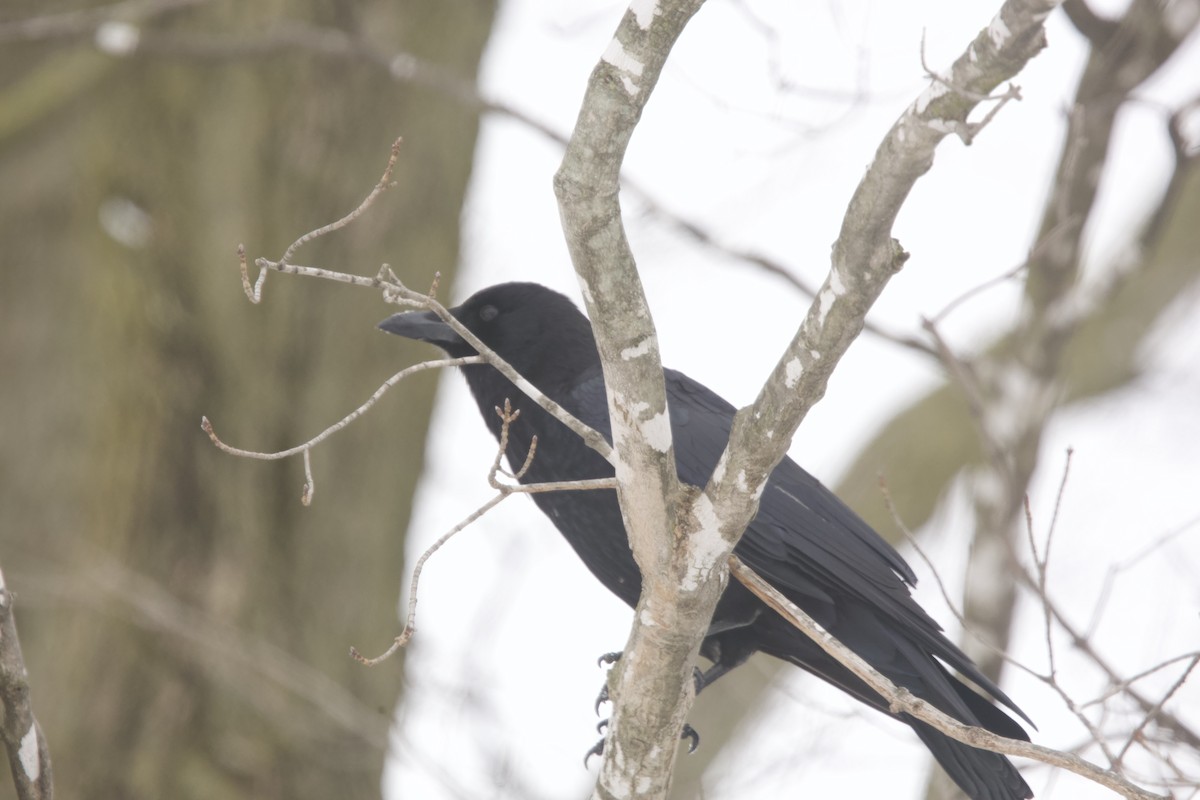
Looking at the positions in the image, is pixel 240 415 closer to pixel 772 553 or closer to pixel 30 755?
pixel 772 553

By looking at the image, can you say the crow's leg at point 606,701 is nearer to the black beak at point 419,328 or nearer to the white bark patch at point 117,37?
the black beak at point 419,328

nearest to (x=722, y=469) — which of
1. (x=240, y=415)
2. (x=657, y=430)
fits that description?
(x=657, y=430)

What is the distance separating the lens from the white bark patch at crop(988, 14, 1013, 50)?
196 centimetres

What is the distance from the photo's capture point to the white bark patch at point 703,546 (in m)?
2.48

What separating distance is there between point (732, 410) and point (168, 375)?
219 cm

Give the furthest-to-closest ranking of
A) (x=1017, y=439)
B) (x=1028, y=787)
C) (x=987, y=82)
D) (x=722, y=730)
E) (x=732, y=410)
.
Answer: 1. (x=722, y=730)
2. (x=1017, y=439)
3. (x=732, y=410)
4. (x=1028, y=787)
5. (x=987, y=82)

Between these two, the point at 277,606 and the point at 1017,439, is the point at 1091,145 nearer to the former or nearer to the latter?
the point at 1017,439

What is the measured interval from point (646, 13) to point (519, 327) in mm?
2197

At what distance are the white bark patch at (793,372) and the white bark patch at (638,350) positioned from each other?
0.26 metres

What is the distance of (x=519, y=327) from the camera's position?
436cm

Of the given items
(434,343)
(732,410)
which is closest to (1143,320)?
(732,410)

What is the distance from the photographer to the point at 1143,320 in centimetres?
759

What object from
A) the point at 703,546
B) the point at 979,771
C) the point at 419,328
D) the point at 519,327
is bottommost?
the point at 703,546

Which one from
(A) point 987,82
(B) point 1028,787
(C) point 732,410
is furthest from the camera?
(C) point 732,410
